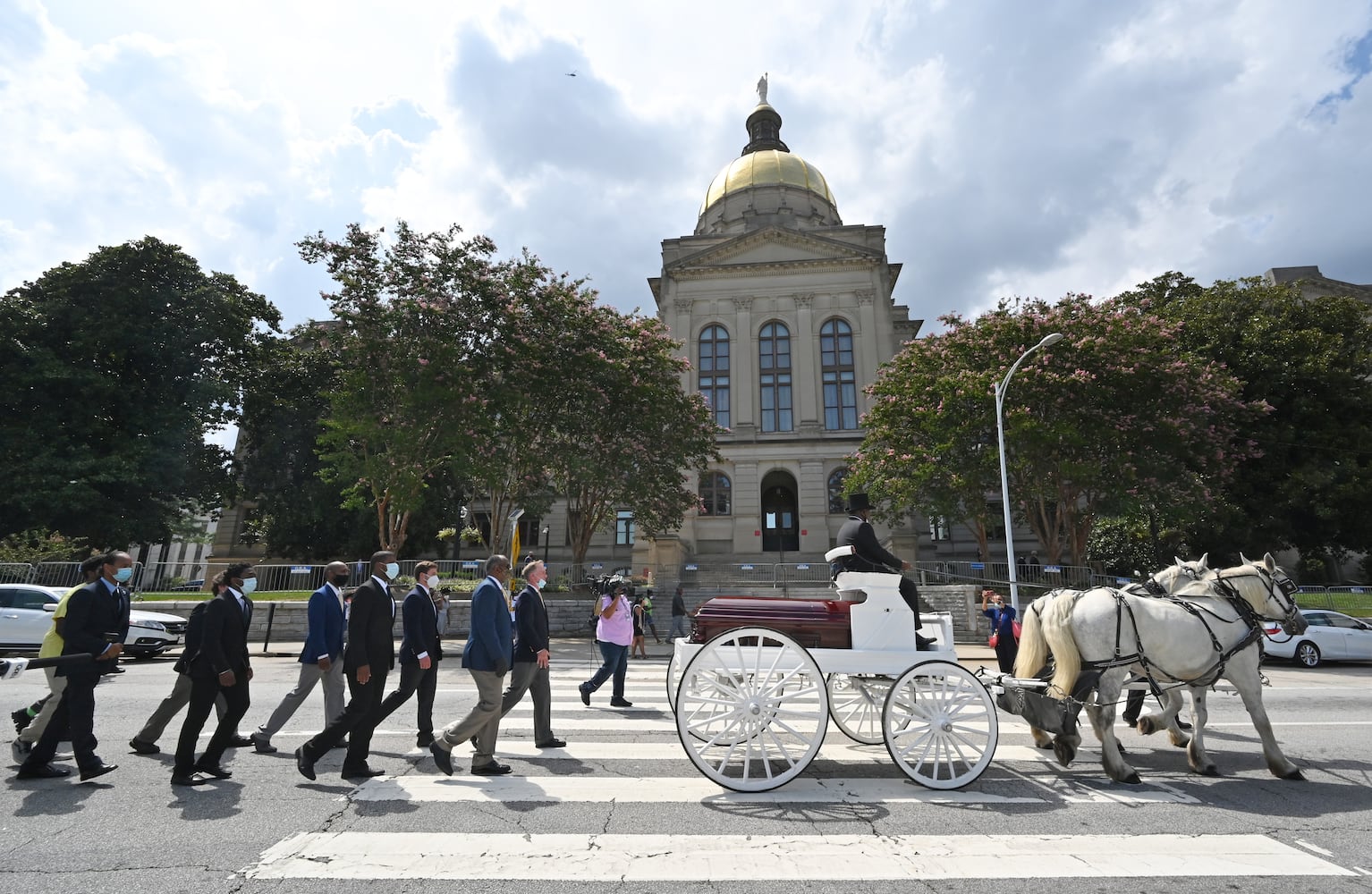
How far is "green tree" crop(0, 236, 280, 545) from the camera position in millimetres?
25484

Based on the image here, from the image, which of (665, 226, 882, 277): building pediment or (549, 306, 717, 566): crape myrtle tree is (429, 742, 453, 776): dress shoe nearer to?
(549, 306, 717, 566): crape myrtle tree

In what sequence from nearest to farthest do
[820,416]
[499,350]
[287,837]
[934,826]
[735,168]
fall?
[287,837] < [934,826] < [499,350] < [820,416] < [735,168]

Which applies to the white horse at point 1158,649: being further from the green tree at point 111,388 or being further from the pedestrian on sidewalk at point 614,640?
the green tree at point 111,388

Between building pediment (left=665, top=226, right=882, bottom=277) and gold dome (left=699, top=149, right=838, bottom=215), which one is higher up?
gold dome (left=699, top=149, right=838, bottom=215)

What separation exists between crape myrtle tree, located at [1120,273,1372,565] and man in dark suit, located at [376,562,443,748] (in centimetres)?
2442

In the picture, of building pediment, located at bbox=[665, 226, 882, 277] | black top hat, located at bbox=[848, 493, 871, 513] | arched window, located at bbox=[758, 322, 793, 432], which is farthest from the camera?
building pediment, located at bbox=[665, 226, 882, 277]

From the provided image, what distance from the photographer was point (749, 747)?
5672mm

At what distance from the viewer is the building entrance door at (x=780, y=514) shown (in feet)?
124

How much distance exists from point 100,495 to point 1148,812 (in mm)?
33023

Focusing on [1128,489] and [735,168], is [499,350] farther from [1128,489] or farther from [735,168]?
[735,168]

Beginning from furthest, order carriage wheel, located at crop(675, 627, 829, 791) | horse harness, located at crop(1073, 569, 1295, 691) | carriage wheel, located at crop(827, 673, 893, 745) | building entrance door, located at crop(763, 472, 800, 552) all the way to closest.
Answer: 1. building entrance door, located at crop(763, 472, 800, 552)
2. carriage wheel, located at crop(827, 673, 893, 745)
3. horse harness, located at crop(1073, 569, 1295, 691)
4. carriage wheel, located at crop(675, 627, 829, 791)

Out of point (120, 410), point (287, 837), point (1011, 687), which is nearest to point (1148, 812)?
point (1011, 687)

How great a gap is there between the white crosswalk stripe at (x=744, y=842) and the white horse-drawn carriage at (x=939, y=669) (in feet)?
0.95

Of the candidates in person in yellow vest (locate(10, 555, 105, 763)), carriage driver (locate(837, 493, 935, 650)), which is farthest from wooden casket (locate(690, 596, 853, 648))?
person in yellow vest (locate(10, 555, 105, 763))
